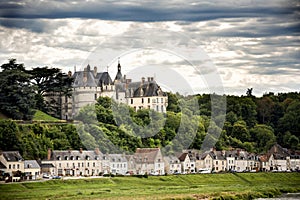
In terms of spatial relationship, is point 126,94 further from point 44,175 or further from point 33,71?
point 44,175

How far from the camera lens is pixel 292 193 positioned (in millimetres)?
69188

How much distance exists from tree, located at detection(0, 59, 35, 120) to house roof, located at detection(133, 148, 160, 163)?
9840 millimetres

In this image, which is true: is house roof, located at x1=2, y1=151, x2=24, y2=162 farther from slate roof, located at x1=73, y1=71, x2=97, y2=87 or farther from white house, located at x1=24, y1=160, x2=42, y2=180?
slate roof, located at x1=73, y1=71, x2=97, y2=87

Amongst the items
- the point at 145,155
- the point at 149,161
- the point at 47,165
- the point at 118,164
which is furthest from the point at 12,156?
the point at 145,155

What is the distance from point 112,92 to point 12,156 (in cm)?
2637

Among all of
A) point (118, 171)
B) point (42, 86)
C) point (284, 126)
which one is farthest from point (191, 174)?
point (284, 126)

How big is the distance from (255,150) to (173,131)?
40.3ft

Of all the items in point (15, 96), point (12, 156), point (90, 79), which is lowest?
point (12, 156)

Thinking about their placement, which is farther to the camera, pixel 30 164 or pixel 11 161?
pixel 30 164

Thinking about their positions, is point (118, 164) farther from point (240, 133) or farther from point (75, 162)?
point (240, 133)

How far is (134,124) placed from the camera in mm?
84938

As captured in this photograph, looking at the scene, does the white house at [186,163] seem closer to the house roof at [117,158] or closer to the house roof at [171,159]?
the house roof at [171,159]

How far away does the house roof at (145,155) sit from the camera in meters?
78.1

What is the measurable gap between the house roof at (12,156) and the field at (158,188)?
6.15 m
